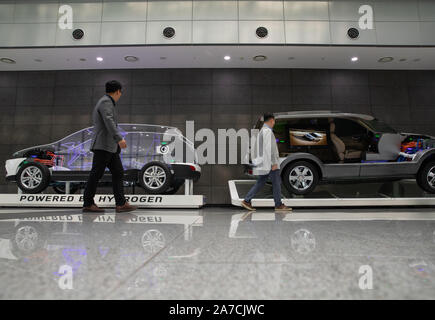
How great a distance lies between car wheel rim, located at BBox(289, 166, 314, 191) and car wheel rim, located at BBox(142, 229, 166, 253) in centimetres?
290

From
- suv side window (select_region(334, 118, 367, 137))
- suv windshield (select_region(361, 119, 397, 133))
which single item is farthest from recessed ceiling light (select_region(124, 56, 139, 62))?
suv windshield (select_region(361, 119, 397, 133))

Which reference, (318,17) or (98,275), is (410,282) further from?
(318,17)

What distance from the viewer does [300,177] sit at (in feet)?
13.4

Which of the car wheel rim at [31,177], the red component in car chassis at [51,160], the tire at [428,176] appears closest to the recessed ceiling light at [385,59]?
the tire at [428,176]

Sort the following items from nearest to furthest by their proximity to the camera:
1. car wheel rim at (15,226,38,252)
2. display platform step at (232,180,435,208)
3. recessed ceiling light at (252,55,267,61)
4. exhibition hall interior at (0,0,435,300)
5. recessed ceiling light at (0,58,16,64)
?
1. exhibition hall interior at (0,0,435,300)
2. car wheel rim at (15,226,38,252)
3. display platform step at (232,180,435,208)
4. recessed ceiling light at (252,55,267,61)
5. recessed ceiling light at (0,58,16,64)

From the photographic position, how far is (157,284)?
0.78 m

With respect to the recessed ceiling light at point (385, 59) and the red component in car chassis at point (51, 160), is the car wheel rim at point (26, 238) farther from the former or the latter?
the recessed ceiling light at point (385, 59)

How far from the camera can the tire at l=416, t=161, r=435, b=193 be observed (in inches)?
158

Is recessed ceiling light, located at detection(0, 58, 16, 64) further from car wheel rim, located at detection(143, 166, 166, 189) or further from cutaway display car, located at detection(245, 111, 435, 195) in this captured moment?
cutaway display car, located at detection(245, 111, 435, 195)

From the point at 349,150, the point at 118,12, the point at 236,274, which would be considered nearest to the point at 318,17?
the point at 349,150

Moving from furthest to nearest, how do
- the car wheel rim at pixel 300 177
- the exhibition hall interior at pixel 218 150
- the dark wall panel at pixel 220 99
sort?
the dark wall panel at pixel 220 99 < the car wheel rim at pixel 300 177 < the exhibition hall interior at pixel 218 150

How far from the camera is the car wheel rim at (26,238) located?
4.16 ft

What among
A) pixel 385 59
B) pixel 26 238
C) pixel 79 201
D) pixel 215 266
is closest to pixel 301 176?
pixel 215 266

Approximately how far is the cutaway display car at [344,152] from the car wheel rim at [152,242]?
8.54ft
